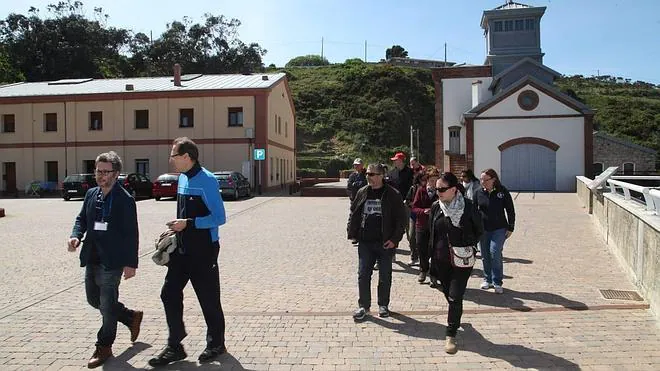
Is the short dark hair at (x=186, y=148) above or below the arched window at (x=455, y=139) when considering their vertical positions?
below

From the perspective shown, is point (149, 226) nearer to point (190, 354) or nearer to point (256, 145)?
point (190, 354)

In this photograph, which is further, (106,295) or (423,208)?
(423,208)

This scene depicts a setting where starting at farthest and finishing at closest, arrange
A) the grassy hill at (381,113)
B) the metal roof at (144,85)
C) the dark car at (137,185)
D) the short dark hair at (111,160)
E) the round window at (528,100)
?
the grassy hill at (381,113) → the metal roof at (144,85) → the round window at (528,100) → the dark car at (137,185) → the short dark hair at (111,160)

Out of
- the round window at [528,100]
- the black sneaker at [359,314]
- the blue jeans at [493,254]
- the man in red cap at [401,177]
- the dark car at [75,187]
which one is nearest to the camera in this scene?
the black sneaker at [359,314]

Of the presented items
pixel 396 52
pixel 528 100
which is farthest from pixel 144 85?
pixel 396 52

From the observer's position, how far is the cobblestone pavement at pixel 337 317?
4.73 meters

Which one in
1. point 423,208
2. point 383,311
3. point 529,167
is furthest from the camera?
point 529,167

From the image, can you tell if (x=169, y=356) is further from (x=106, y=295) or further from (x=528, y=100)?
(x=528, y=100)

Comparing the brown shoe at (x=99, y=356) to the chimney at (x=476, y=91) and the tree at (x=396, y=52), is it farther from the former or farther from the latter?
the tree at (x=396, y=52)

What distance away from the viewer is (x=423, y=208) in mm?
7871

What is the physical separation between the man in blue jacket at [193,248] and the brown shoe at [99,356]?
19.8 inches

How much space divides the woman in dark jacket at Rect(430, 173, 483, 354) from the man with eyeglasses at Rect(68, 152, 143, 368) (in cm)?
273

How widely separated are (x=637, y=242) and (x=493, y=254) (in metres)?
1.85

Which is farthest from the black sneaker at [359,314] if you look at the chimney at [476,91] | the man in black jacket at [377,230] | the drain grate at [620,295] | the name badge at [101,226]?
the chimney at [476,91]
